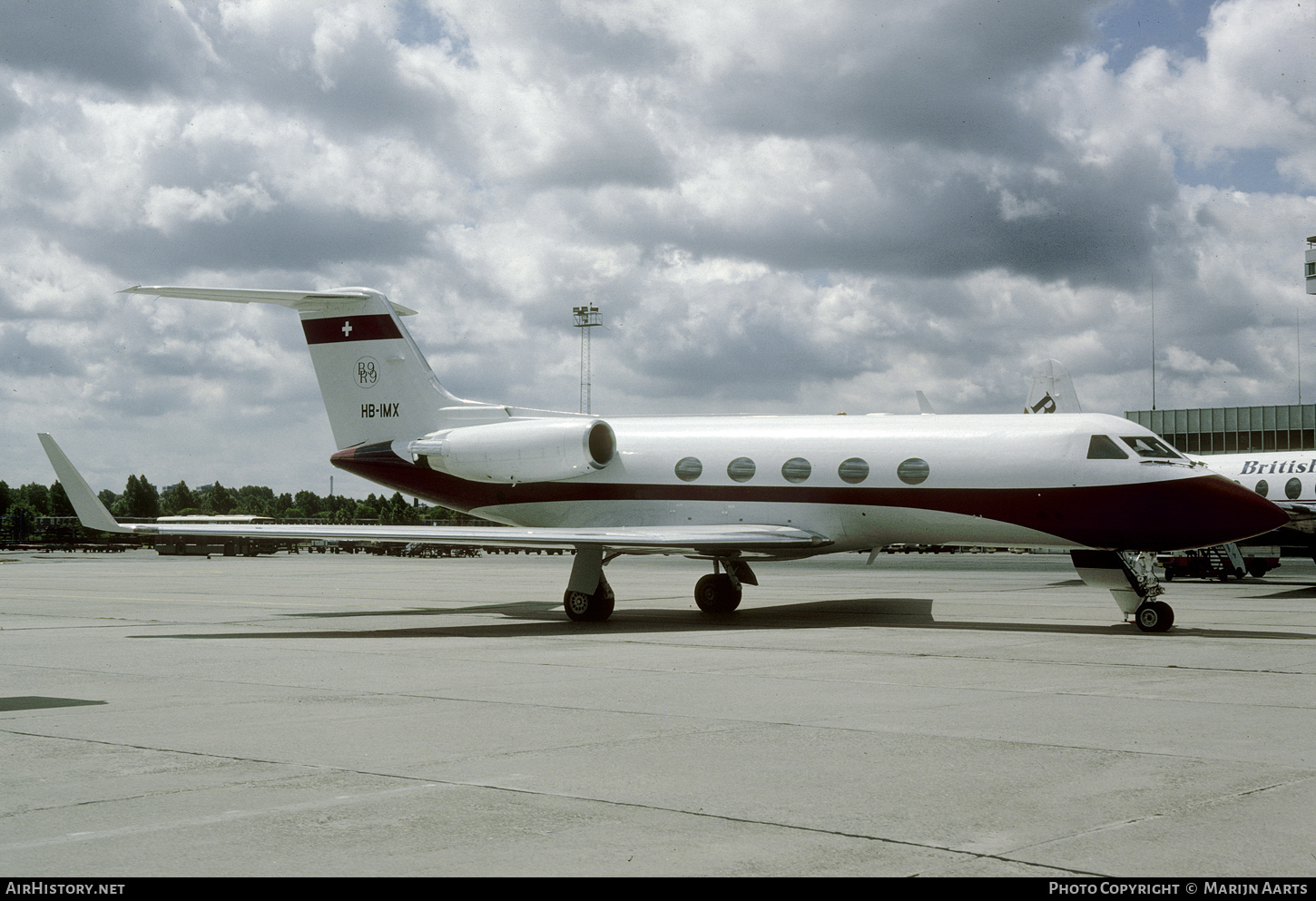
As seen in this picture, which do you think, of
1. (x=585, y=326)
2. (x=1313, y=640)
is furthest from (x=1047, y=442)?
(x=585, y=326)

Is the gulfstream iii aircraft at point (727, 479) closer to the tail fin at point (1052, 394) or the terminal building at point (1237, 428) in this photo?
the tail fin at point (1052, 394)

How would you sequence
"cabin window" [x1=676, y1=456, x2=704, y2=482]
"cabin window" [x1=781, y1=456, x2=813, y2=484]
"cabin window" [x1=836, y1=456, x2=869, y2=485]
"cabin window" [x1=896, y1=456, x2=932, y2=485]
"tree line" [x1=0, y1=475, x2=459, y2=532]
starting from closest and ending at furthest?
"cabin window" [x1=896, y1=456, x2=932, y2=485] → "cabin window" [x1=836, y1=456, x2=869, y2=485] → "cabin window" [x1=781, y1=456, x2=813, y2=484] → "cabin window" [x1=676, y1=456, x2=704, y2=482] → "tree line" [x1=0, y1=475, x2=459, y2=532]

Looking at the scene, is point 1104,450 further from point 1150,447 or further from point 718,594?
point 718,594

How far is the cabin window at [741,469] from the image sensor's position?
19.3m

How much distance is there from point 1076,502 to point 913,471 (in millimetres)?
2471

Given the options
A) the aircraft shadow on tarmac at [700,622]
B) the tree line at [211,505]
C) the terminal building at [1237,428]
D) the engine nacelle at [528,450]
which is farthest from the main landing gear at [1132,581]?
the tree line at [211,505]

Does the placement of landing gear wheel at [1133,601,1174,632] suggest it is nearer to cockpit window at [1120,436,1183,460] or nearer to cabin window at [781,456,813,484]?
cockpit window at [1120,436,1183,460]

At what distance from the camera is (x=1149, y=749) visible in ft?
25.5

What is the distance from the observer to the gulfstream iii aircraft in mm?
16734

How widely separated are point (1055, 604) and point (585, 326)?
43.4m

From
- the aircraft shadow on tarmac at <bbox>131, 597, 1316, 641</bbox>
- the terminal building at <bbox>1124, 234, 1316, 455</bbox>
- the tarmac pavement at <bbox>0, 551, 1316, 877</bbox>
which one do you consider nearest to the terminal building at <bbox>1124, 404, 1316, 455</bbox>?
the terminal building at <bbox>1124, 234, 1316, 455</bbox>

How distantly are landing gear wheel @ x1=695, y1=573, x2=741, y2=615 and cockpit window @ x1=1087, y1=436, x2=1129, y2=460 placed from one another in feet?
21.6

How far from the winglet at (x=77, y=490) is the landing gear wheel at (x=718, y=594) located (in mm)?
9481

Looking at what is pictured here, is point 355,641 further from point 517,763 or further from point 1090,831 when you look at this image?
point 1090,831
